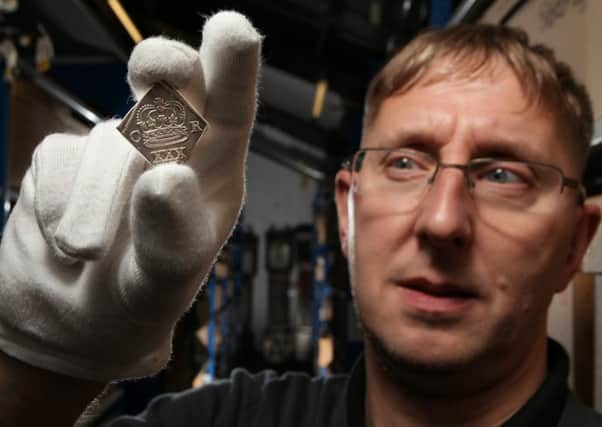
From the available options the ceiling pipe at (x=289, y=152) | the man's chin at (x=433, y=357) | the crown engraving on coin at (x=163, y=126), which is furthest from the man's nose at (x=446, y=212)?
the ceiling pipe at (x=289, y=152)

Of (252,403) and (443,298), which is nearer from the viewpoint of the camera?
(443,298)

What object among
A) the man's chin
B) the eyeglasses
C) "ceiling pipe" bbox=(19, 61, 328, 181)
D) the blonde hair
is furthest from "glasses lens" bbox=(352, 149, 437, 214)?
"ceiling pipe" bbox=(19, 61, 328, 181)

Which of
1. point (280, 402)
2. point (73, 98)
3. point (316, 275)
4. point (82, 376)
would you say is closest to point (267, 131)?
point (316, 275)

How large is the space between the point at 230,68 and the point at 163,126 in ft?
0.37

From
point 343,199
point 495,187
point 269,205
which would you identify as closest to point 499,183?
point 495,187

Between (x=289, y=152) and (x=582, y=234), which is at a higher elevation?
(x=582, y=234)

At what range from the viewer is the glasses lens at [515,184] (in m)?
0.94

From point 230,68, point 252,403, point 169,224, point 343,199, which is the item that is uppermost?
point 230,68

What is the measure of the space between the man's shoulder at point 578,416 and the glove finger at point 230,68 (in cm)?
71

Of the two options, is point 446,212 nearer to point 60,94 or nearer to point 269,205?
point 60,94

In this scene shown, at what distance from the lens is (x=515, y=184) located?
0.94 meters

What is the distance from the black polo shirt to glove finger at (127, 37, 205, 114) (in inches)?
28.8

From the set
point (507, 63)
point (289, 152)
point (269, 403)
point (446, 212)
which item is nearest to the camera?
point (446, 212)

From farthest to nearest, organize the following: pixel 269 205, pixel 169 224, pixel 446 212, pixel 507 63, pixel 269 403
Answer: pixel 269 205
pixel 269 403
pixel 507 63
pixel 446 212
pixel 169 224
